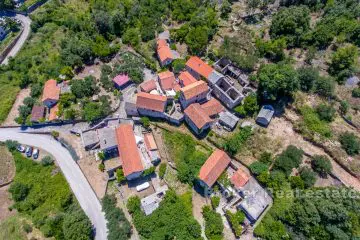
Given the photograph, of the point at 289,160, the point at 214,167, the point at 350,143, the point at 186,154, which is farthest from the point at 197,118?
the point at 350,143

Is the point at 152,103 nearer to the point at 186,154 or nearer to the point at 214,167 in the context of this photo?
the point at 186,154

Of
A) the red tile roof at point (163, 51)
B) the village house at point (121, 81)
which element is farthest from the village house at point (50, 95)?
the red tile roof at point (163, 51)

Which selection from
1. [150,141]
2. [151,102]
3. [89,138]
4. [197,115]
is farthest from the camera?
[151,102]

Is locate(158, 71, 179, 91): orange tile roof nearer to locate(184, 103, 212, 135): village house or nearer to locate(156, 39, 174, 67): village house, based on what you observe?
locate(156, 39, 174, 67): village house

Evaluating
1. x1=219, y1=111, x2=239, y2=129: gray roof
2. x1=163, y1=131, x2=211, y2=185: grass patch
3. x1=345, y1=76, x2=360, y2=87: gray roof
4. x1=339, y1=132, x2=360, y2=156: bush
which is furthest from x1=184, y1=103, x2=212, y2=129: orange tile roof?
x1=345, y1=76, x2=360, y2=87: gray roof

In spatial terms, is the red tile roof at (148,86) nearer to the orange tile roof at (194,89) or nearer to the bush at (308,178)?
the orange tile roof at (194,89)
